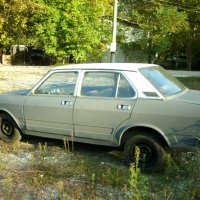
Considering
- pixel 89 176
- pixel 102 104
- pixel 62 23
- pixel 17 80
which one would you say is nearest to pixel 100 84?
pixel 102 104

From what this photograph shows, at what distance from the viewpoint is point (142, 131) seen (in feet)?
19.6

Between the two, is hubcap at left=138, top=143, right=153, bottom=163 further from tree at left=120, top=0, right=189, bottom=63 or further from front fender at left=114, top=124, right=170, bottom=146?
tree at left=120, top=0, right=189, bottom=63

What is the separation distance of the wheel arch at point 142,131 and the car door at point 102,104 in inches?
7.2

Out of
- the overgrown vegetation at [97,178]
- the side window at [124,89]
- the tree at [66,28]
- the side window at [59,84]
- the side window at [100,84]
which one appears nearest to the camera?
the overgrown vegetation at [97,178]

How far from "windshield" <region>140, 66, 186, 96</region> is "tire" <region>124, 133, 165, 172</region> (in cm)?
76

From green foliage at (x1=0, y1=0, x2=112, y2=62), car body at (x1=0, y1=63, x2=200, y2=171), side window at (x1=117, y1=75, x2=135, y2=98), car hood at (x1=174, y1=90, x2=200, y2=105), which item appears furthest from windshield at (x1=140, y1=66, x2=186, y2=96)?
green foliage at (x1=0, y1=0, x2=112, y2=62)

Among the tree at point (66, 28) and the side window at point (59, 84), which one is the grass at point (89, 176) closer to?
the side window at point (59, 84)

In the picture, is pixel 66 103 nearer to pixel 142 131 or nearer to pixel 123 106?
pixel 123 106

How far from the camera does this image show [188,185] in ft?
16.8

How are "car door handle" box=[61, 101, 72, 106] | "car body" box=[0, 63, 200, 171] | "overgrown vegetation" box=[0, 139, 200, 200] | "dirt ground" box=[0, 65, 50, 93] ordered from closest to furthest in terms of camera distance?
"overgrown vegetation" box=[0, 139, 200, 200] < "car body" box=[0, 63, 200, 171] < "car door handle" box=[61, 101, 72, 106] < "dirt ground" box=[0, 65, 50, 93]

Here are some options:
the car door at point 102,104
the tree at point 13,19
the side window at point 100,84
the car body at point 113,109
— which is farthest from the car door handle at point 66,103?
the tree at point 13,19

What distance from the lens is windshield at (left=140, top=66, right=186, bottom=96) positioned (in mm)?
6172

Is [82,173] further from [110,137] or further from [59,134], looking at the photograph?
[59,134]

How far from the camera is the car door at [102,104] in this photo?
6.14 meters
